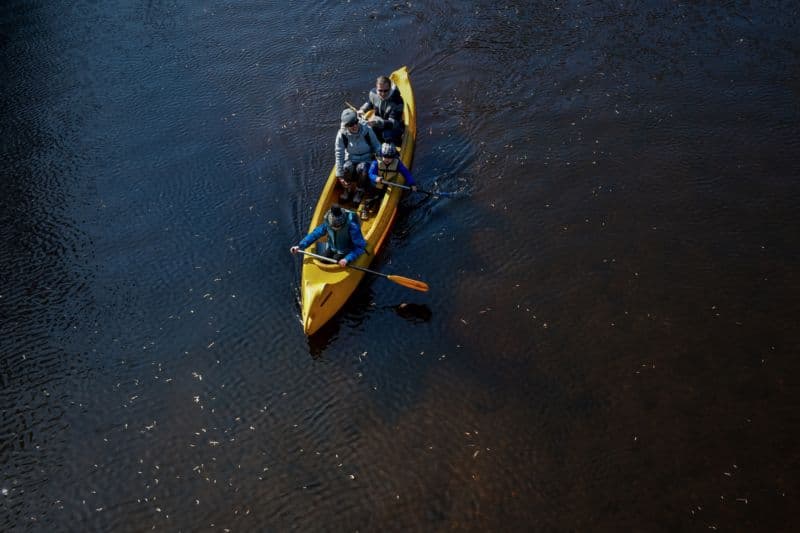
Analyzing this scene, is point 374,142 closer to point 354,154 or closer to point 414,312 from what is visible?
point 354,154

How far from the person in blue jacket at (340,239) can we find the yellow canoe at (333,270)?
230mm

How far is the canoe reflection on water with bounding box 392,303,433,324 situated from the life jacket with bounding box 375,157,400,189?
2.94 meters

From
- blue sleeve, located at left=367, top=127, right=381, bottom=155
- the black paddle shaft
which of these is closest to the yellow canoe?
the black paddle shaft

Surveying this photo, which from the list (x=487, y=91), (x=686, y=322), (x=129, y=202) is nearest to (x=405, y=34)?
(x=487, y=91)

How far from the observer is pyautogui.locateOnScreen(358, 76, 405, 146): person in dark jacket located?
1479 cm

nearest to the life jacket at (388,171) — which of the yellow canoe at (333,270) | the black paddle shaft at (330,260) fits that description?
the yellow canoe at (333,270)

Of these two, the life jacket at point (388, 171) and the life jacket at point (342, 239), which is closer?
the life jacket at point (342, 239)

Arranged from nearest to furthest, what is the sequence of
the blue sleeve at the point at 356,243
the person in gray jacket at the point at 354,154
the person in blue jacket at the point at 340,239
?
the person in blue jacket at the point at 340,239 < the blue sleeve at the point at 356,243 < the person in gray jacket at the point at 354,154

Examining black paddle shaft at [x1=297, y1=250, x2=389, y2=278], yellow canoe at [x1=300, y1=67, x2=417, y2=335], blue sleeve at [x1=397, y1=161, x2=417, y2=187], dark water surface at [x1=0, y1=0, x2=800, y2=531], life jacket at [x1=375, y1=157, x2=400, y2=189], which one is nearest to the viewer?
dark water surface at [x1=0, y1=0, x2=800, y2=531]

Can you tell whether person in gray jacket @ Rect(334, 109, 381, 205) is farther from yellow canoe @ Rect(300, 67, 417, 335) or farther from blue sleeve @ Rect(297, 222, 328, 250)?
blue sleeve @ Rect(297, 222, 328, 250)

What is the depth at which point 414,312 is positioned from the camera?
1244 centimetres

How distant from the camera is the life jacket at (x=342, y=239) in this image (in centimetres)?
1192

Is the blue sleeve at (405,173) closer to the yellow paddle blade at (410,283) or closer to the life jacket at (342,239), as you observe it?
the life jacket at (342,239)

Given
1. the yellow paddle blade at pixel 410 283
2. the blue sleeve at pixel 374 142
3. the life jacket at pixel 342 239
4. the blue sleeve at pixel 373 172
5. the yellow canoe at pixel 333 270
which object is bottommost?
the yellow paddle blade at pixel 410 283
